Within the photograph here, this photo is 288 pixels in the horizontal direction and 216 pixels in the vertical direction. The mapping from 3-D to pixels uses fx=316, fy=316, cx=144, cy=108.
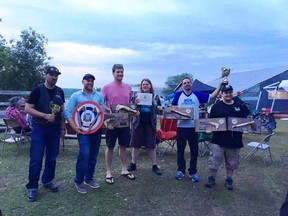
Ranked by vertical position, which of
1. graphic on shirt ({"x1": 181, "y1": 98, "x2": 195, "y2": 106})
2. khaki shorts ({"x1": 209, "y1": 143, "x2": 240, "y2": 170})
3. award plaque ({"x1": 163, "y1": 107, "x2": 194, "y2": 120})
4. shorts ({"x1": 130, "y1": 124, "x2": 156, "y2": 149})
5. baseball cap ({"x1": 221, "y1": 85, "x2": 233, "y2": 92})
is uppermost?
baseball cap ({"x1": 221, "y1": 85, "x2": 233, "y2": 92})

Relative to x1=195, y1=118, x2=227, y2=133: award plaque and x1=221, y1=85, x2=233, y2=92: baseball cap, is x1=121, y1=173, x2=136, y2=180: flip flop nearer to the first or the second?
x1=195, y1=118, x2=227, y2=133: award plaque

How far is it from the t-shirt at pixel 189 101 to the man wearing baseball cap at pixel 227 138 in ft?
1.10

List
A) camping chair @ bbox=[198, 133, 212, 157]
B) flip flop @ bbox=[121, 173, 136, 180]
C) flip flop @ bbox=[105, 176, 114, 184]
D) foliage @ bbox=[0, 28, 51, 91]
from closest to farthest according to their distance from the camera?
flip flop @ bbox=[105, 176, 114, 184] → flip flop @ bbox=[121, 173, 136, 180] → camping chair @ bbox=[198, 133, 212, 157] → foliage @ bbox=[0, 28, 51, 91]

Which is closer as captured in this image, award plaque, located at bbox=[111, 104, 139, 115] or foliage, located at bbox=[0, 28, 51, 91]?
award plaque, located at bbox=[111, 104, 139, 115]

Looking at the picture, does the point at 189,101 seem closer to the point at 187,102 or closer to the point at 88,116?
the point at 187,102

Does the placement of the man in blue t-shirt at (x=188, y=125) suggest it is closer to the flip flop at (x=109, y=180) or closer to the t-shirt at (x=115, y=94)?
the t-shirt at (x=115, y=94)

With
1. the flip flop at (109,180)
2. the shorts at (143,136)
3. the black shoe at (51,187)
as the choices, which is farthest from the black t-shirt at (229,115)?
the black shoe at (51,187)

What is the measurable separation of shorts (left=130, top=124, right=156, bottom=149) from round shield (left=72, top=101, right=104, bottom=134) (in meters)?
0.97

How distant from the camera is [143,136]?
561 cm

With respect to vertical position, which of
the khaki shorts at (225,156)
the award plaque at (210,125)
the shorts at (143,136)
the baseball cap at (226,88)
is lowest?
the khaki shorts at (225,156)

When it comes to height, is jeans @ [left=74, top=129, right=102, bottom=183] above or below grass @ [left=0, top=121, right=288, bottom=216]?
above

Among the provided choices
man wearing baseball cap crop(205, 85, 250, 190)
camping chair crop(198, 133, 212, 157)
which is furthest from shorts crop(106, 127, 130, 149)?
camping chair crop(198, 133, 212, 157)

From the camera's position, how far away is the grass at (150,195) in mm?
4367

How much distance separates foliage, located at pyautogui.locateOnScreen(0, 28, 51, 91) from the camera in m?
19.8
